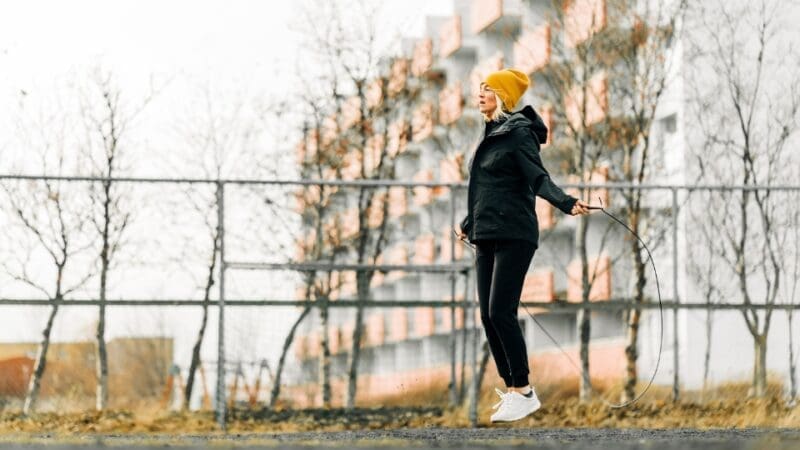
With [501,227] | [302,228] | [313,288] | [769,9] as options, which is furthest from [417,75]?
[501,227]

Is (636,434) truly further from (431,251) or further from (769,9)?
(769,9)

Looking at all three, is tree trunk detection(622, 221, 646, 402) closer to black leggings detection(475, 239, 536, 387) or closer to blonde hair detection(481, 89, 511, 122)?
black leggings detection(475, 239, 536, 387)

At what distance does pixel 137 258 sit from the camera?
11602 mm

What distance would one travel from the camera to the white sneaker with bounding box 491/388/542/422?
777 cm

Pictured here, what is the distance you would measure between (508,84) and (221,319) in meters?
4.10

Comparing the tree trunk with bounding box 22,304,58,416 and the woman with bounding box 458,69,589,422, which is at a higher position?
the woman with bounding box 458,69,589,422

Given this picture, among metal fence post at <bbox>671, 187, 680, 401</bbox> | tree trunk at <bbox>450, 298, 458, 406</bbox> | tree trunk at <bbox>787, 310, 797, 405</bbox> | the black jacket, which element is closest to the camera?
the black jacket

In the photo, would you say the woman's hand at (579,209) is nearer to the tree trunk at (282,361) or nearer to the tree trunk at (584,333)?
the tree trunk at (282,361)

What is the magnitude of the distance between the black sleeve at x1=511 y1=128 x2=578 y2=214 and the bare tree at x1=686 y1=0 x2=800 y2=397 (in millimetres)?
5392

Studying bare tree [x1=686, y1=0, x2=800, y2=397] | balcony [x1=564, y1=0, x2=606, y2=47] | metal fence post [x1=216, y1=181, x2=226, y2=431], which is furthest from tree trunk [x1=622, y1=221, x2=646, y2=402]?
balcony [x1=564, y1=0, x2=606, y2=47]

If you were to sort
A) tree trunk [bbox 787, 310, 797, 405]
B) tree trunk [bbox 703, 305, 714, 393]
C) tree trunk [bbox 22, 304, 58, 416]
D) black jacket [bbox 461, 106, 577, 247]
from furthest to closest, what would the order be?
tree trunk [bbox 703, 305, 714, 393] < tree trunk [bbox 787, 310, 797, 405] < tree trunk [bbox 22, 304, 58, 416] < black jacket [bbox 461, 106, 577, 247]

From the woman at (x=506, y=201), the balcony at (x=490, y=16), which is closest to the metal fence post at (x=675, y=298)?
the woman at (x=506, y=201)

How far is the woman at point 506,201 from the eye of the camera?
7.46 m

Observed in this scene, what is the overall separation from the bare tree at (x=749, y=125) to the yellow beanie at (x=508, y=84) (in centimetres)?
530
